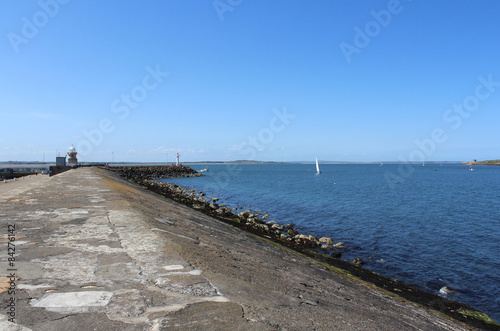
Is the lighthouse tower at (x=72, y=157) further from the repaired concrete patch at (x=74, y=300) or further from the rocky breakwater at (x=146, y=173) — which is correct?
the repaired concrete patch at (x=74, y=300)

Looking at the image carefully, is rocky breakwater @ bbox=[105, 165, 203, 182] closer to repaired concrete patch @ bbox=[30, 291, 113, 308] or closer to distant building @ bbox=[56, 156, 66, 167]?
distant building @ bbox=[56, 156, 66, 167]

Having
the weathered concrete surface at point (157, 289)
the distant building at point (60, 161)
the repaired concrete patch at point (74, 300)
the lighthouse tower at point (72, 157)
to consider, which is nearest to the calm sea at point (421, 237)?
the weathered concrete surface at point (157, 289)

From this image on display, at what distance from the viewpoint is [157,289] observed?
4629 millimetres

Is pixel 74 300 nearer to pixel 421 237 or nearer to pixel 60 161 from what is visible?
pixel 421 237

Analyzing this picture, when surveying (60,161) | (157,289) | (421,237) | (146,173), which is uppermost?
(60,161)

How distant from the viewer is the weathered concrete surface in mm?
3803

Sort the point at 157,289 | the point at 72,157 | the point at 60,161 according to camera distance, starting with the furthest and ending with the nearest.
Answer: the point at 72,157
the point at 60,161
the point at 157,289

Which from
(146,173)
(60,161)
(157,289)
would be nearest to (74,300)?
(157,289)


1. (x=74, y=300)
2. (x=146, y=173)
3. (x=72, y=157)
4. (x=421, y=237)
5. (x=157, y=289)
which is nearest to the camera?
(x=74, y=300)

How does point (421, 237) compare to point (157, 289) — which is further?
point (421, 237)

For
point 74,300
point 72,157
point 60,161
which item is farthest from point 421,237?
point 72,157

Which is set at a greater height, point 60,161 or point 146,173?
point 60,161

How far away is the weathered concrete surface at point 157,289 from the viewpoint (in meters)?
3.80

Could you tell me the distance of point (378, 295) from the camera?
8281 mm
